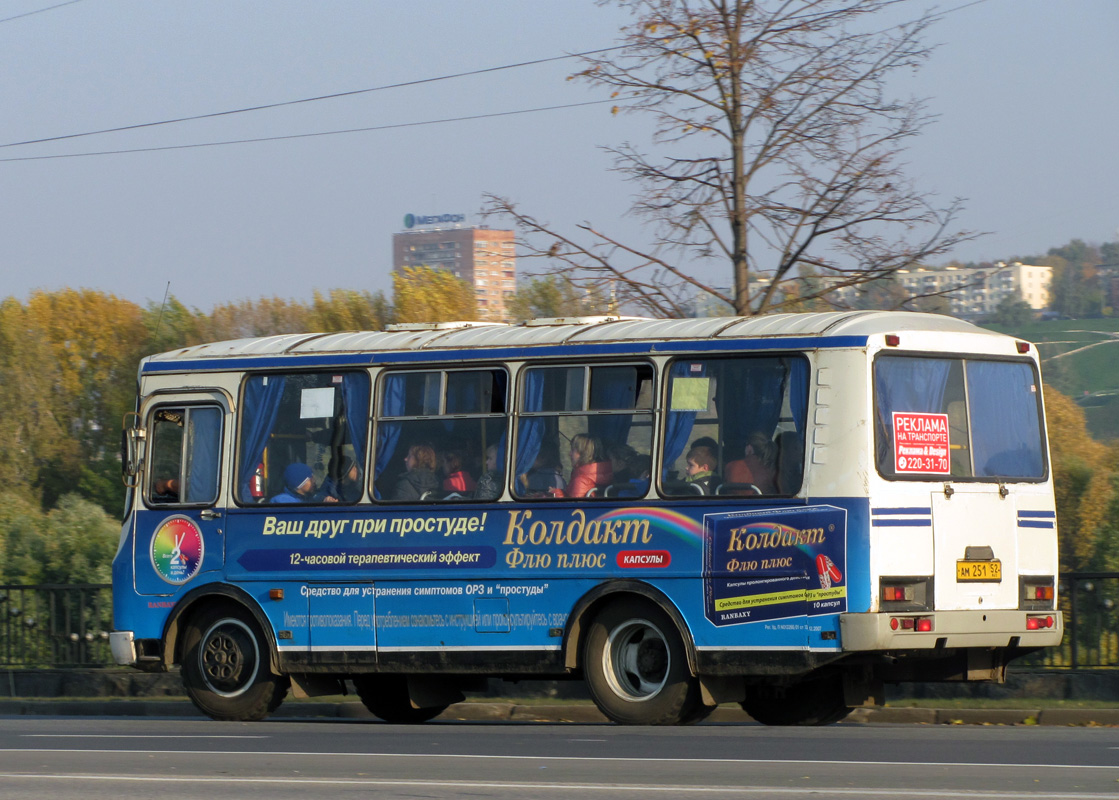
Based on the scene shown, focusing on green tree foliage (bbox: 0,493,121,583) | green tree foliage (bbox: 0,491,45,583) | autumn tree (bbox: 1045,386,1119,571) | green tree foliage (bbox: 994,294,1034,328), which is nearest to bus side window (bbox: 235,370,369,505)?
autumn tree (bbox: 1045,386,1119,571)

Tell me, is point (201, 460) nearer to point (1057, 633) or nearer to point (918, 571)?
point (918, 571)

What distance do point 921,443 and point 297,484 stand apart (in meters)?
4.92

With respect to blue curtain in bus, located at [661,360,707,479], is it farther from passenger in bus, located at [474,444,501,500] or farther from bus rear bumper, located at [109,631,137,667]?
bus rear bumper, located at [109,631,137,667]

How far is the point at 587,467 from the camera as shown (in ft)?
39.2

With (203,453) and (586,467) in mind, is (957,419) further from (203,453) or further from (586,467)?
(203,453)

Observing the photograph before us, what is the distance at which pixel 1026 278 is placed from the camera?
73.5 m

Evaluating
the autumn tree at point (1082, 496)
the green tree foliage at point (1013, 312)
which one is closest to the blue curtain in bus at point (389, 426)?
the autumn tree at point (1082, 496)

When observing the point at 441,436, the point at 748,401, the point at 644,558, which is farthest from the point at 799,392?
the point at 441,436

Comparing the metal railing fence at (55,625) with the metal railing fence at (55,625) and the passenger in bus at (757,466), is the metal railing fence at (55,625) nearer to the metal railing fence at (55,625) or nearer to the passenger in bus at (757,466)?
the metal railing fence at (55,625)

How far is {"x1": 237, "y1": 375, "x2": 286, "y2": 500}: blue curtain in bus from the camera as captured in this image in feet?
43.6

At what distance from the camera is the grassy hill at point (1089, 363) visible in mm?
58625

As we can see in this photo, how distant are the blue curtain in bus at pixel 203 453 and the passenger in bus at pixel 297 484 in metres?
0.67

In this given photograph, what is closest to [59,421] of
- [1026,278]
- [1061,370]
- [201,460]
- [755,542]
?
[1061,370]

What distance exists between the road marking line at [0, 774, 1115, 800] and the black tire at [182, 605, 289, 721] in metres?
4.40
